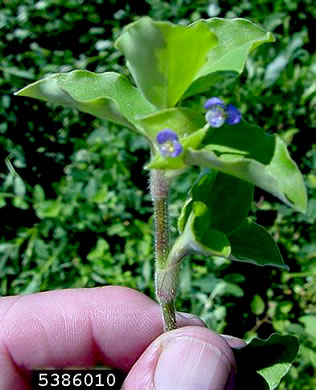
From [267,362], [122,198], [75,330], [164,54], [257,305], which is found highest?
[164,54]

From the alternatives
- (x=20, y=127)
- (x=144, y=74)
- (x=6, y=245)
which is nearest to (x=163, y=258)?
(x=144, y=74)

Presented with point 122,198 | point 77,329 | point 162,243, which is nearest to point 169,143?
point 162,243

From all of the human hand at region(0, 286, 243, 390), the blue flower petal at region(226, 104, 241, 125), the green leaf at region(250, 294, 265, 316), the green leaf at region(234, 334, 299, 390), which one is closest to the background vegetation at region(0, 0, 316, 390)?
the green leaf at region(250, 294, 265, 316)

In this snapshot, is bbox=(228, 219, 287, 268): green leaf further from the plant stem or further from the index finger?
the index finger

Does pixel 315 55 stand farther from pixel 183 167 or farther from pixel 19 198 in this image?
pixel 183 167

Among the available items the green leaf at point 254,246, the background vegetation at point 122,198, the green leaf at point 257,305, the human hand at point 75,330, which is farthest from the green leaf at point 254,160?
the green leaf at point 257,305

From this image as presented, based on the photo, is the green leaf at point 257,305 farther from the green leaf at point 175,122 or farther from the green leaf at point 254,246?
the green leaf at point 175,122

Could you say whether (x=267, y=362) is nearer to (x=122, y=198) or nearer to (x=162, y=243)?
(x=162, y=243)
